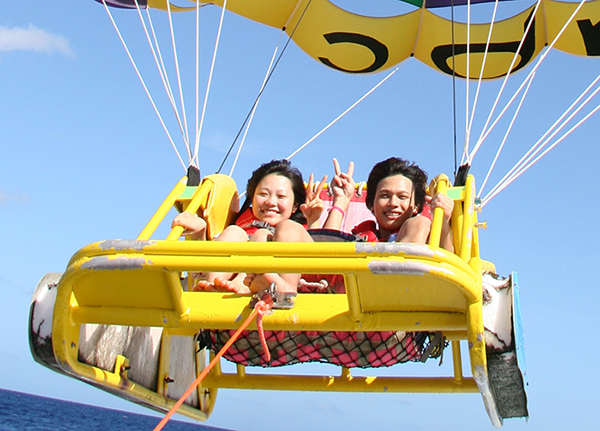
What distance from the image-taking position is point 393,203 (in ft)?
11.3

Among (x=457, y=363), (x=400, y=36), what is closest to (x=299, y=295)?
(x=457, y=363)

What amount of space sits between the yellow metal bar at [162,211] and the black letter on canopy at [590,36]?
3.99 metres

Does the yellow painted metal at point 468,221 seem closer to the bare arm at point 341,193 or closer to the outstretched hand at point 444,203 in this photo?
the outstretched hand at point 444,203

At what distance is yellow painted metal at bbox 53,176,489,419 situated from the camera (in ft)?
7.39

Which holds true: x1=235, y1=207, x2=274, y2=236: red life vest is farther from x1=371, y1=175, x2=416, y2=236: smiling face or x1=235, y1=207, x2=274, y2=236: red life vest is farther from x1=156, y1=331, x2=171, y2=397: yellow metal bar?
x1=156, y1=331, x2=171, y2=397: yellow metal bar

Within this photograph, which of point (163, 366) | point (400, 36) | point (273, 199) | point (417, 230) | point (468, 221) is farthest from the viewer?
point (400, 36)

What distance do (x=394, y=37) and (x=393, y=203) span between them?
350cm

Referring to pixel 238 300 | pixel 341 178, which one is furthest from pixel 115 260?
pixel 341 178

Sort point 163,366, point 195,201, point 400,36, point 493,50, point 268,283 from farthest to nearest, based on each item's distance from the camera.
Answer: point 400,36, point 493,50, point 163,366, point 195,201, point 268,283

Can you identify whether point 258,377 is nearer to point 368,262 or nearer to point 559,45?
point 368,262

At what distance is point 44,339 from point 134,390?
0.83 metres

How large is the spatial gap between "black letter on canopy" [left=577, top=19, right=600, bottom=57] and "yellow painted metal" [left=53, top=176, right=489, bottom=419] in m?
3.49

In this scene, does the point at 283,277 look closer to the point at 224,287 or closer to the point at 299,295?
the point at 299,295

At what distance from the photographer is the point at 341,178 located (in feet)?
11.5
